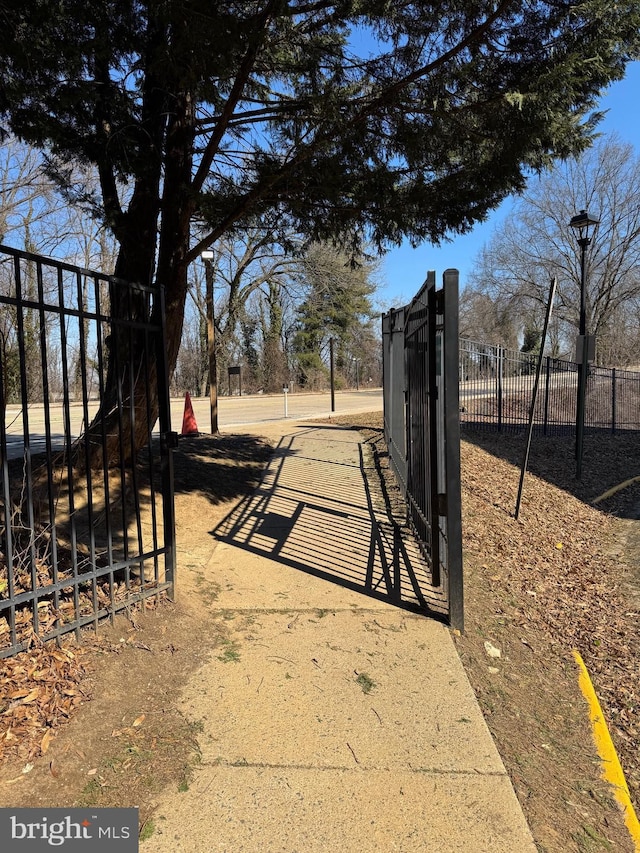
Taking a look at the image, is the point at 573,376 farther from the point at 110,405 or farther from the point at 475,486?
the point at 110,405

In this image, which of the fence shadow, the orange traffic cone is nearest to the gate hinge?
the fence shadow

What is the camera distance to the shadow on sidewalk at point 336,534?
4.73 m

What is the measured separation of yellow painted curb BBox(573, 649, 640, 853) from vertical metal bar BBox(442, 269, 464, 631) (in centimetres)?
85

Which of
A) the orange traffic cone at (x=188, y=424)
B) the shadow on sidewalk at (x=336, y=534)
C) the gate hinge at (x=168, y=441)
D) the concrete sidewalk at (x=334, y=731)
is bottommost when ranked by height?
the concrete sidewalk at (x=334, y=731)

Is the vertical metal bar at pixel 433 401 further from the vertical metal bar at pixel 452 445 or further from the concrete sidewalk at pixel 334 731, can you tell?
the concrete sidewalk at pixel 334 731

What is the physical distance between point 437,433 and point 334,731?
2123mm

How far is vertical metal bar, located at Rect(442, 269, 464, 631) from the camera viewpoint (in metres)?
3.75

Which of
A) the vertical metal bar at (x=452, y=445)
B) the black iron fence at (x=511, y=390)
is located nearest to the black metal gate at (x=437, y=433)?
the vertical metal bar at (x=452, y=445)

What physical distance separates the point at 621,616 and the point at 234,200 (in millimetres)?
5576

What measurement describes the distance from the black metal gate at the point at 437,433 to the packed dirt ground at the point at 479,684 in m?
0.49

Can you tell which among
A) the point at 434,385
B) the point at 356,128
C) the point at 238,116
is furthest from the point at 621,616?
the point at 238,116

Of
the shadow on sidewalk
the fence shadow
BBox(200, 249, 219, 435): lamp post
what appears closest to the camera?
the shadow on sidewalk

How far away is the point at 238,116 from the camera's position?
630 centimetres
